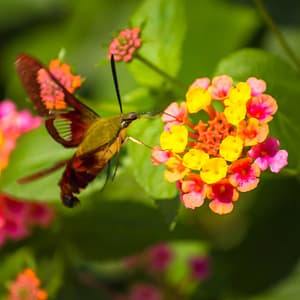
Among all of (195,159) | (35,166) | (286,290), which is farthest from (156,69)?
(286,290)

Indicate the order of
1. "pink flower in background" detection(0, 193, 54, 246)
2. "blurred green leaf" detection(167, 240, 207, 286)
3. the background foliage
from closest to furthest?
the background foliage < "pink flower in background" detection(0, 193, 54, 246) < "blurred green leaf" detection(167, 240, 207, 286)

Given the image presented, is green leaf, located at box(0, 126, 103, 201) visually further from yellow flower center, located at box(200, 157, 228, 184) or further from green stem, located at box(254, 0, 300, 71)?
green stem, located at box(254, 0, 300, 71)

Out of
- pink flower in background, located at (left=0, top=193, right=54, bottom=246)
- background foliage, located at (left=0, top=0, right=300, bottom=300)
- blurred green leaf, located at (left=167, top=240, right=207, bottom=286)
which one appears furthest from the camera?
blurred green leaf, located at (left=167, top=240, right=207, bottom=286)

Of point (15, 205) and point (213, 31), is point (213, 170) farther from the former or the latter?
point (213, 31)

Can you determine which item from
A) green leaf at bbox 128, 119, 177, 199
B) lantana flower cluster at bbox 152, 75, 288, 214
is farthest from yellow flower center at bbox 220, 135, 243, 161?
green leaf at bbox 128, 119, 177, 199

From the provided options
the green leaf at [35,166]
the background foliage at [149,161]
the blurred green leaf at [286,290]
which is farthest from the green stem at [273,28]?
the blurred green leaf at [286,290]

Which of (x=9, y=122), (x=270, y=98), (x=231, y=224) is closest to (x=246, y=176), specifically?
(x=270, y=98)

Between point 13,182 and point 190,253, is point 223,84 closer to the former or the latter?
point 13,182

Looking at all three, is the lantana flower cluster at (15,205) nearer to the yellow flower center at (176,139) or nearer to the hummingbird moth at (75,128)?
the hummingbird moth at (75,128)
